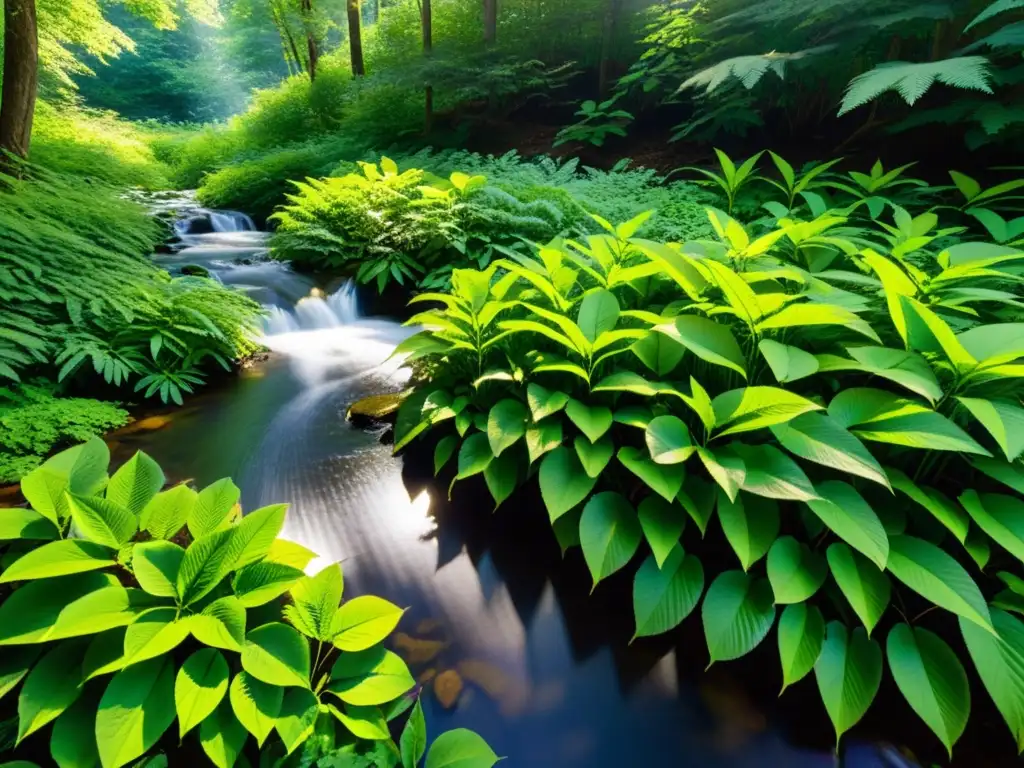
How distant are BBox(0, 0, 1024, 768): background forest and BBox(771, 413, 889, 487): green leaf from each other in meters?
0.01

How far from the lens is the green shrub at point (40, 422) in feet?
7.34

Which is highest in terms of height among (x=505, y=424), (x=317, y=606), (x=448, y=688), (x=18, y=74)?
(x=18, y=74)

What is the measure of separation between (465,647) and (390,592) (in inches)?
14.3

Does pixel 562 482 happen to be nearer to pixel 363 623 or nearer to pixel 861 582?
pixel 363 623

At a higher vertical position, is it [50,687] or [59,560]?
[59,560]

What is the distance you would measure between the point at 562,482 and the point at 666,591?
496mm

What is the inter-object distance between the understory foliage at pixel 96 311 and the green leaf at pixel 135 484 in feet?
4.75

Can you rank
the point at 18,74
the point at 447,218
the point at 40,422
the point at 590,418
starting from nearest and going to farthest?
the point at 590,418
the point at 40,422
the point at 18,74
the point at 447,218

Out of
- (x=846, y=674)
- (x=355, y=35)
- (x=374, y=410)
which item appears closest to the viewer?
(x=846, y=674)

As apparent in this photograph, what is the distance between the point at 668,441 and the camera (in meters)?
1.66

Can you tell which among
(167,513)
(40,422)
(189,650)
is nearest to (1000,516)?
(189,650)

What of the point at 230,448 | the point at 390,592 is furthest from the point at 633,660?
the point at 230,448

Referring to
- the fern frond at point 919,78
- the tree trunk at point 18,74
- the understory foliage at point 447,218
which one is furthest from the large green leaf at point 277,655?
the tree trunk at point 18,74

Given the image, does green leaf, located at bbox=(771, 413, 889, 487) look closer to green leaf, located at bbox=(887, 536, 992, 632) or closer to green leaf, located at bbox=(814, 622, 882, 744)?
green leaf, located at bbox=(887, 536, 992, 632)
